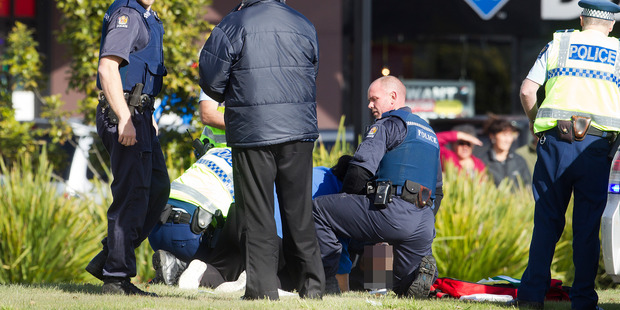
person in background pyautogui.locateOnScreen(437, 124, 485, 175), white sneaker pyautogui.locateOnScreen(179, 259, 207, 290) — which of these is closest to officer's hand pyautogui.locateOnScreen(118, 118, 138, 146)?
white sneaker pyautogui.locateOnScreen(179, 259, 207, 290)

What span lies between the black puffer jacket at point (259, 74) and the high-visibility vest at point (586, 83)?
1.39m

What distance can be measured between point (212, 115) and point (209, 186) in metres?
0.59

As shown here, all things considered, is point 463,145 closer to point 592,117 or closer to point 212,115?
point 212,115

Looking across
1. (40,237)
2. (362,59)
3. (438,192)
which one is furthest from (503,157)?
(40,237)

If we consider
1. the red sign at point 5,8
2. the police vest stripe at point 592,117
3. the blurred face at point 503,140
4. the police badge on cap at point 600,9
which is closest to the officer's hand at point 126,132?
the police vest stripe at point 592,117

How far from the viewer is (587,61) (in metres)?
4.88

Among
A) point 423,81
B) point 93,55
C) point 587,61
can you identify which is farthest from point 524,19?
point 587,61

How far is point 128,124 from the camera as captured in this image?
189 inches

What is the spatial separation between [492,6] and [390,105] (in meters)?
5.19

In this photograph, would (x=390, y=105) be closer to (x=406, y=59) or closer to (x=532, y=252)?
(x=532, y=252)

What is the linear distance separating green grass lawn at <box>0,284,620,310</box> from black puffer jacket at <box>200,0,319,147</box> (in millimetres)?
854

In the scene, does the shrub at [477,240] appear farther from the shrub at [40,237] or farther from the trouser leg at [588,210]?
the shrub at [40,237]

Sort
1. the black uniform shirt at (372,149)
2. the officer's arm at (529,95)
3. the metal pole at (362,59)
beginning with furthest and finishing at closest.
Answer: the metal pole at (362,59), the black uniform shirt at (372,149), the officer's arm at (529,95)

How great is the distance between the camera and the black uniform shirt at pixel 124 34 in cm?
480
